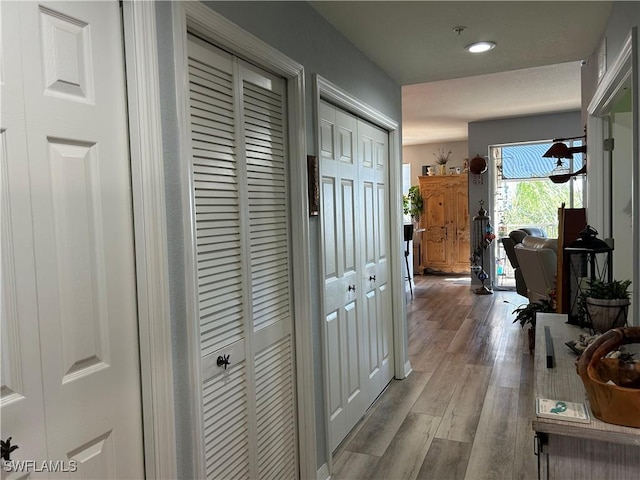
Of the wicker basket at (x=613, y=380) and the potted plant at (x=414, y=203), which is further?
the potted plant at (x=414, y=203)

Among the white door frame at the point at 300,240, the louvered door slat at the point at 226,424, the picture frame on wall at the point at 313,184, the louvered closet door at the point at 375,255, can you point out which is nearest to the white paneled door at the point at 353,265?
the louvered closet door at the point at 375,255

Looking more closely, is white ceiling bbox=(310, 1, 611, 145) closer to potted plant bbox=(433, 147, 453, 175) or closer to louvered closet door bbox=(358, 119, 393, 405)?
louvered closet door bbox=(358, 119, 393, 405)

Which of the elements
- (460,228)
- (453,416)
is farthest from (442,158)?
(453,416)

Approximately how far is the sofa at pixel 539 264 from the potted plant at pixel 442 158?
3.99m

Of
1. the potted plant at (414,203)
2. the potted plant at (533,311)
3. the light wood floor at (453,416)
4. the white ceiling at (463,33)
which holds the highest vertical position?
the white ceiling at (463,33)

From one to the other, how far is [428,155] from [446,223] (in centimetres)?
155

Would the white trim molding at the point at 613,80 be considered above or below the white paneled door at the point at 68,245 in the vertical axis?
above

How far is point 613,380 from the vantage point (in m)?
1.19

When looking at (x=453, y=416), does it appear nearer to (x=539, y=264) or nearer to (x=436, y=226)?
(x=539, y=264)

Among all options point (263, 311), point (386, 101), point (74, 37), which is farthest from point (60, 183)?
point (386, 101)

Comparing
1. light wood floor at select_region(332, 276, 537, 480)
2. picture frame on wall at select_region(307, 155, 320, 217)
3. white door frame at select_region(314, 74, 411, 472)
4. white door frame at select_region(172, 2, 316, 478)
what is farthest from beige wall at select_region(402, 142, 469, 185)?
white door frame at select_region(172, 2, 316, 478)

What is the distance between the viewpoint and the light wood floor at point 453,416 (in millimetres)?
2543

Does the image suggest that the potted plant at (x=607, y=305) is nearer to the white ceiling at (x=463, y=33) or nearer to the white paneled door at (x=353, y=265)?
the white paneled door at (x=353, y=265)

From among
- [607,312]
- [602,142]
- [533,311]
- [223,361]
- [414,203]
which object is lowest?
[533,311]
